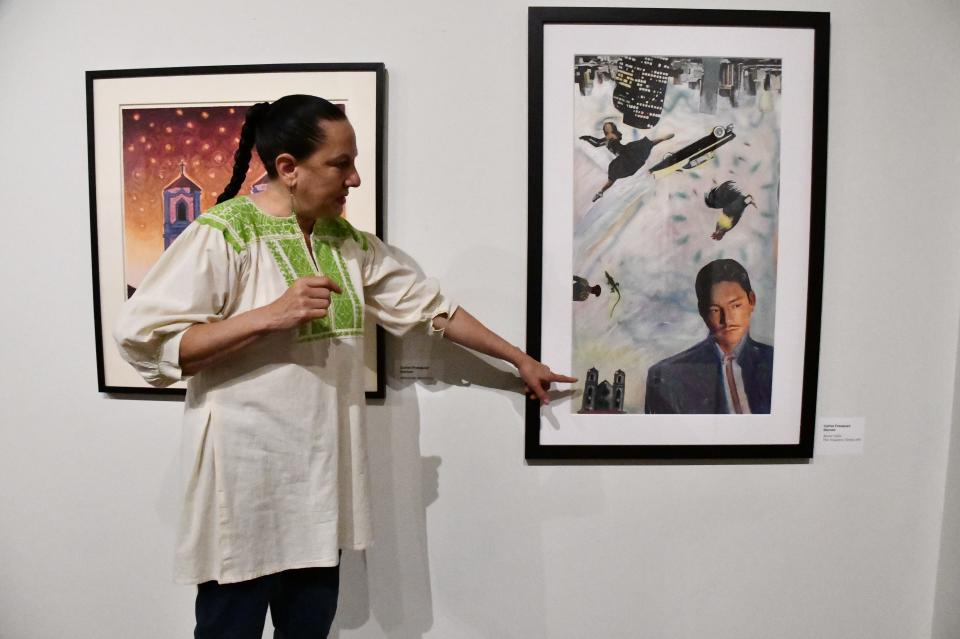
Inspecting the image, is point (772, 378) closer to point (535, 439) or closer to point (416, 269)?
point (535, 439)

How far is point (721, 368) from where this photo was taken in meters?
1.32

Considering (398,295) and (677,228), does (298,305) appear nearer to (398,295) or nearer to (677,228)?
(398,295)

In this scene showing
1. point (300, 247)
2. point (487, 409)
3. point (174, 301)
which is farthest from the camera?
point (487, 409)

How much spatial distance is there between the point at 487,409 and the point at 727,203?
747mm

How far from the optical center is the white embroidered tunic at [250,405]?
0.92 metres

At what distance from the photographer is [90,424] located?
139cm

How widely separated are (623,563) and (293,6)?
154 cm

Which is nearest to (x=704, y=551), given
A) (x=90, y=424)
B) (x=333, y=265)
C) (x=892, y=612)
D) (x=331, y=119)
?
(x=892, y=612)

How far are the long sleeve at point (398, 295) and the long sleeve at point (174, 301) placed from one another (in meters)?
0.32

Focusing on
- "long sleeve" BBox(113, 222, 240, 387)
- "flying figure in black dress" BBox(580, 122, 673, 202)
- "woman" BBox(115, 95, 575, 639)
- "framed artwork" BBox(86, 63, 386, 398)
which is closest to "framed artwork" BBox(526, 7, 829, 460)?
"flying figure in black dress" BBox(580, 122, 673, 202)

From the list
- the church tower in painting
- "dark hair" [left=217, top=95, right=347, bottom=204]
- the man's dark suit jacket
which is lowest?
the man's dark suit jacket

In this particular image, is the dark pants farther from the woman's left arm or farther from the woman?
the woman's left arm

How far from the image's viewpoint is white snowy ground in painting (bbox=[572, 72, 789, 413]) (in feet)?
4.19

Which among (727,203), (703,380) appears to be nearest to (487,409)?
(703,380)
